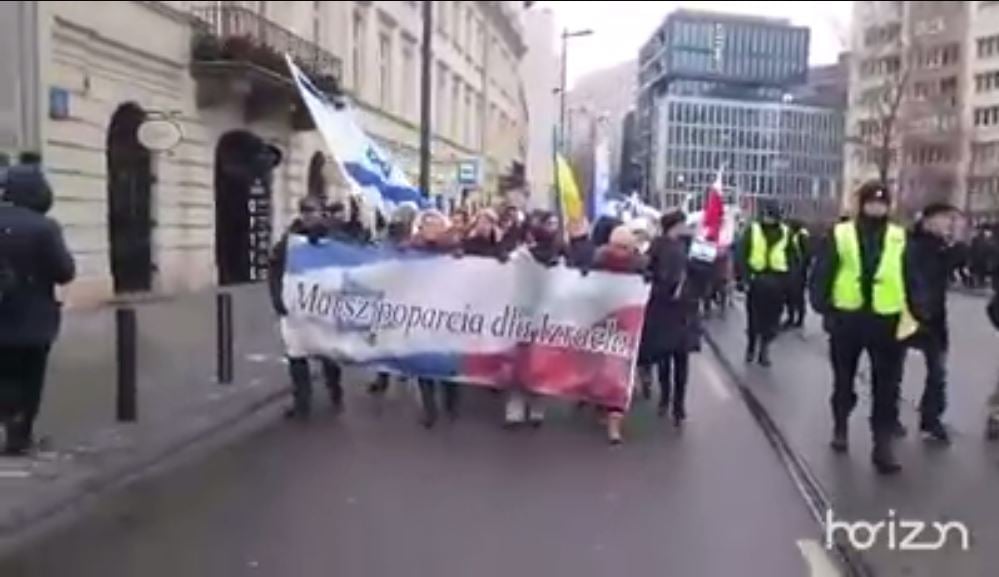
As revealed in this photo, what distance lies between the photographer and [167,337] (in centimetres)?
1809

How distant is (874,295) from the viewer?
955 centimetres

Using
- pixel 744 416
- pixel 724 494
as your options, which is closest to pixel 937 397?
pixel 744 416

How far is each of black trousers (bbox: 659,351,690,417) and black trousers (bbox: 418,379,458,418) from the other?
5.41ft

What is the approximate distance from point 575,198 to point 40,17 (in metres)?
5.81

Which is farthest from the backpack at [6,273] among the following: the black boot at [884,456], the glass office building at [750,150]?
the glass office building at [750,150]

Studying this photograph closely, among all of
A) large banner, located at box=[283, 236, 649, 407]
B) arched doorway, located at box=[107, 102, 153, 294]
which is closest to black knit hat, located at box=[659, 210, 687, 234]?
large banner, located at box=[283, 236, 649, 407]

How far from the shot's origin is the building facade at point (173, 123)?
1967 centimetres

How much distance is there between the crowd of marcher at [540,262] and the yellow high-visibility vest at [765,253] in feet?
9.71

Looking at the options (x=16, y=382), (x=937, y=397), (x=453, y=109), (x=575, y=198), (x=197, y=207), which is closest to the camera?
(x=16, y=382)

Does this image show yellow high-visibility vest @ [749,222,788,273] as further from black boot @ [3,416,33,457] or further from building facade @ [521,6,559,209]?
black boot @ [3,416,33,457]

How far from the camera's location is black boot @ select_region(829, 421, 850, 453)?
1021 cm

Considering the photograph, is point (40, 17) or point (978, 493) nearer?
point (978, 493)

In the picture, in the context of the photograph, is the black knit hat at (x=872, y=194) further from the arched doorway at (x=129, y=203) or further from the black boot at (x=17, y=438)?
the arched doorway at (x=129, y=203)

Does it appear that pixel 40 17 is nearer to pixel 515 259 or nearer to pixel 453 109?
pixel 515 259
